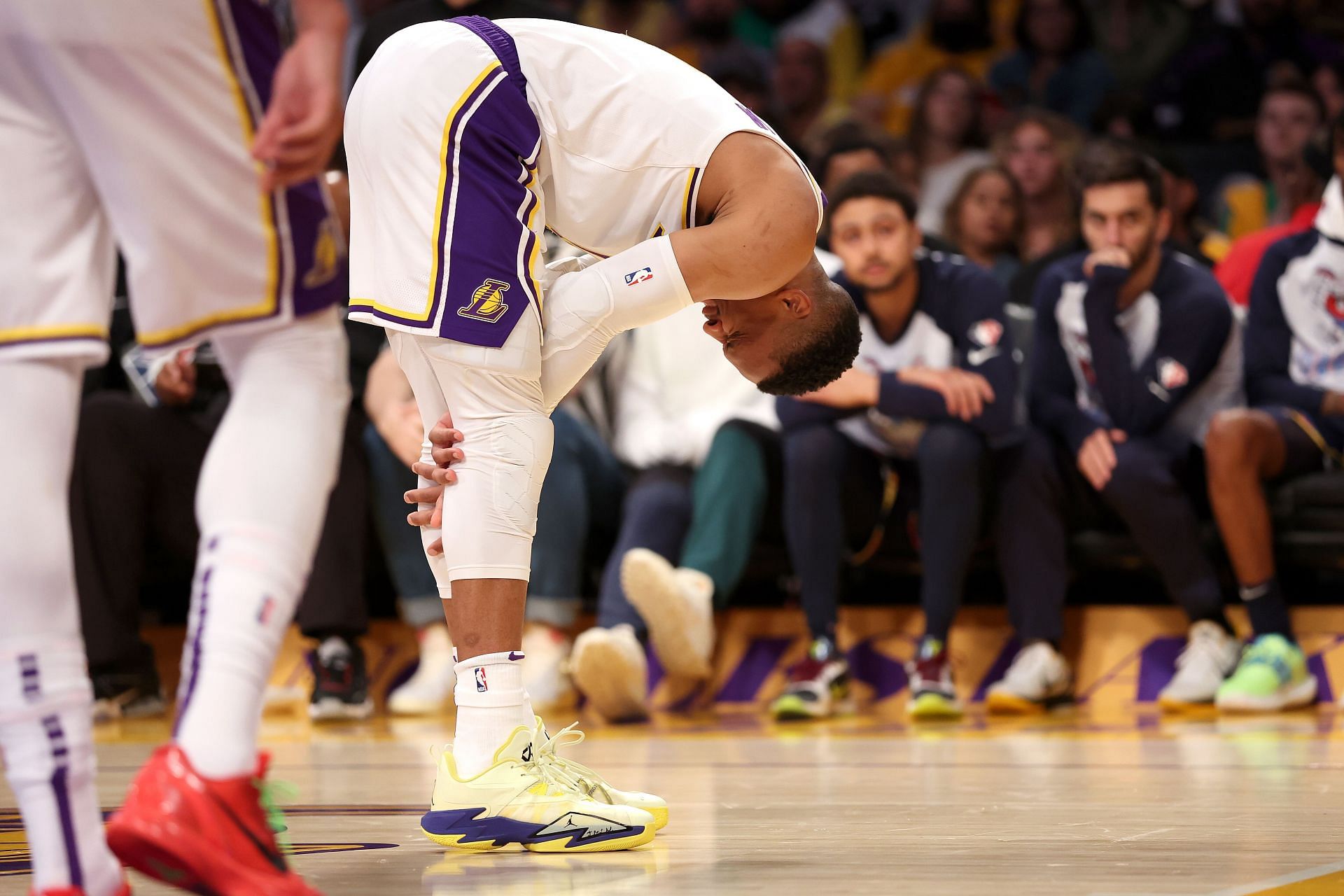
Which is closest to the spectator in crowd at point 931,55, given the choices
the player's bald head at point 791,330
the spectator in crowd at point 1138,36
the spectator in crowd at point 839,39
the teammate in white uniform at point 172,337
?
the spectator in crowd at point 839,39

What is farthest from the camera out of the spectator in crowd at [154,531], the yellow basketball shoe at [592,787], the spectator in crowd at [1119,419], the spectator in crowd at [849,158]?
the spectator in crowd at [849,158]

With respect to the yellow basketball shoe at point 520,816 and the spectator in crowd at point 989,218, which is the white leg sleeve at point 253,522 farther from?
the spectator in crowd at point 989,218

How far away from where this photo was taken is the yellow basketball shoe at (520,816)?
92.1 inches

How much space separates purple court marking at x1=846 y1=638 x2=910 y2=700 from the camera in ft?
16.2

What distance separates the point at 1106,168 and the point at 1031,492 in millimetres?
1148

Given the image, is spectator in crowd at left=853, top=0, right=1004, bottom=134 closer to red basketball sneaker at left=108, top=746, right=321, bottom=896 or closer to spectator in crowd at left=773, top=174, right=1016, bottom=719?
spectator in crowd at left=773, top=174, right=1016, bottom=719

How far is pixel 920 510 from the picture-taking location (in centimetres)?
484

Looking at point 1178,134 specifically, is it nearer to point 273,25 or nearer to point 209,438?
point 209,438

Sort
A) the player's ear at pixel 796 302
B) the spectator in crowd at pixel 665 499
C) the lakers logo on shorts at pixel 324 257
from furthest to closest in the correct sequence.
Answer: the spectator in crowd at pixel 665 499 → the player's ear at pixel 796 302 → the lakers logo on shorts at pixel 324 257

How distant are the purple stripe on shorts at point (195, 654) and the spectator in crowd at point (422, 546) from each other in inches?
117

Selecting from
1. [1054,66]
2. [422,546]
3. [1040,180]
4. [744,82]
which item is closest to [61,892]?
[422,546]

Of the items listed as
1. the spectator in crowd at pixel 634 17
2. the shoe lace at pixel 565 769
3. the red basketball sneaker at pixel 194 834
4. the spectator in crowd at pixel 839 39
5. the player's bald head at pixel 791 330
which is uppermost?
the spectator in crowd at pixel 634 17

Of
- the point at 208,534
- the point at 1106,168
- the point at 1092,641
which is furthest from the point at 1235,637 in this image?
the point at 208,534

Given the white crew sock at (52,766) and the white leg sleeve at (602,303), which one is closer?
the white crew sock at (52,766)
